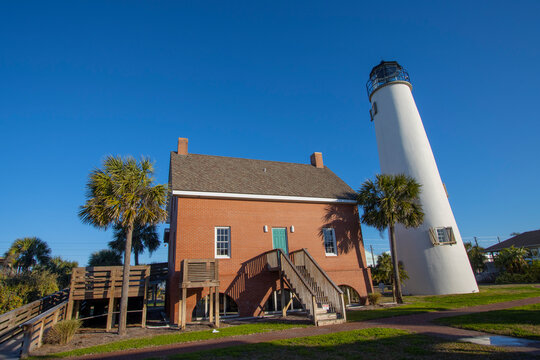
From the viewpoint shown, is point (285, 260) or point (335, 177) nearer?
point (285, 260)

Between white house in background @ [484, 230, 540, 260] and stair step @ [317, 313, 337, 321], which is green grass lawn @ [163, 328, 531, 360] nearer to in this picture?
stair step @ [317, 313, 337, 321]

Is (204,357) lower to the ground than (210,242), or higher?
lower

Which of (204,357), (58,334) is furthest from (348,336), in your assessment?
(58,334)

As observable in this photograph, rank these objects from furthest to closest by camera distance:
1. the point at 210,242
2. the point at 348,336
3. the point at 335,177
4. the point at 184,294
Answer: the point at 335,177
the point at 210,242
the point at 184,294
the point at 348,336

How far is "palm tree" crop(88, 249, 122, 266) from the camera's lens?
2709cm

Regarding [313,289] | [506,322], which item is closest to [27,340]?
[313,289]

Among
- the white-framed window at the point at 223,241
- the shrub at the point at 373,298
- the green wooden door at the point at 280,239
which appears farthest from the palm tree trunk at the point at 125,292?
the shrub at the point at 373,298

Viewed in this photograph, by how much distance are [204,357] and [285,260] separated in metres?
7.54

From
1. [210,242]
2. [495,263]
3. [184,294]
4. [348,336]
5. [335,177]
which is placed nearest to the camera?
[348,336]

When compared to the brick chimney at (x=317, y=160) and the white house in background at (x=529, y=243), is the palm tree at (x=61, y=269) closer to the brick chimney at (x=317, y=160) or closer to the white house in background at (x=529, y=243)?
the brick chimney at (x=317, y=160)

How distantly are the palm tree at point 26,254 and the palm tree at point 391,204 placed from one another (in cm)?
2832

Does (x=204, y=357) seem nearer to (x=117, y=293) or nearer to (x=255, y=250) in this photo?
(x=117, y=293)

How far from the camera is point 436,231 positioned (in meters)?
19.7

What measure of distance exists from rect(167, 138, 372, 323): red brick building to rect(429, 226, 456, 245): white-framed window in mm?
4993
